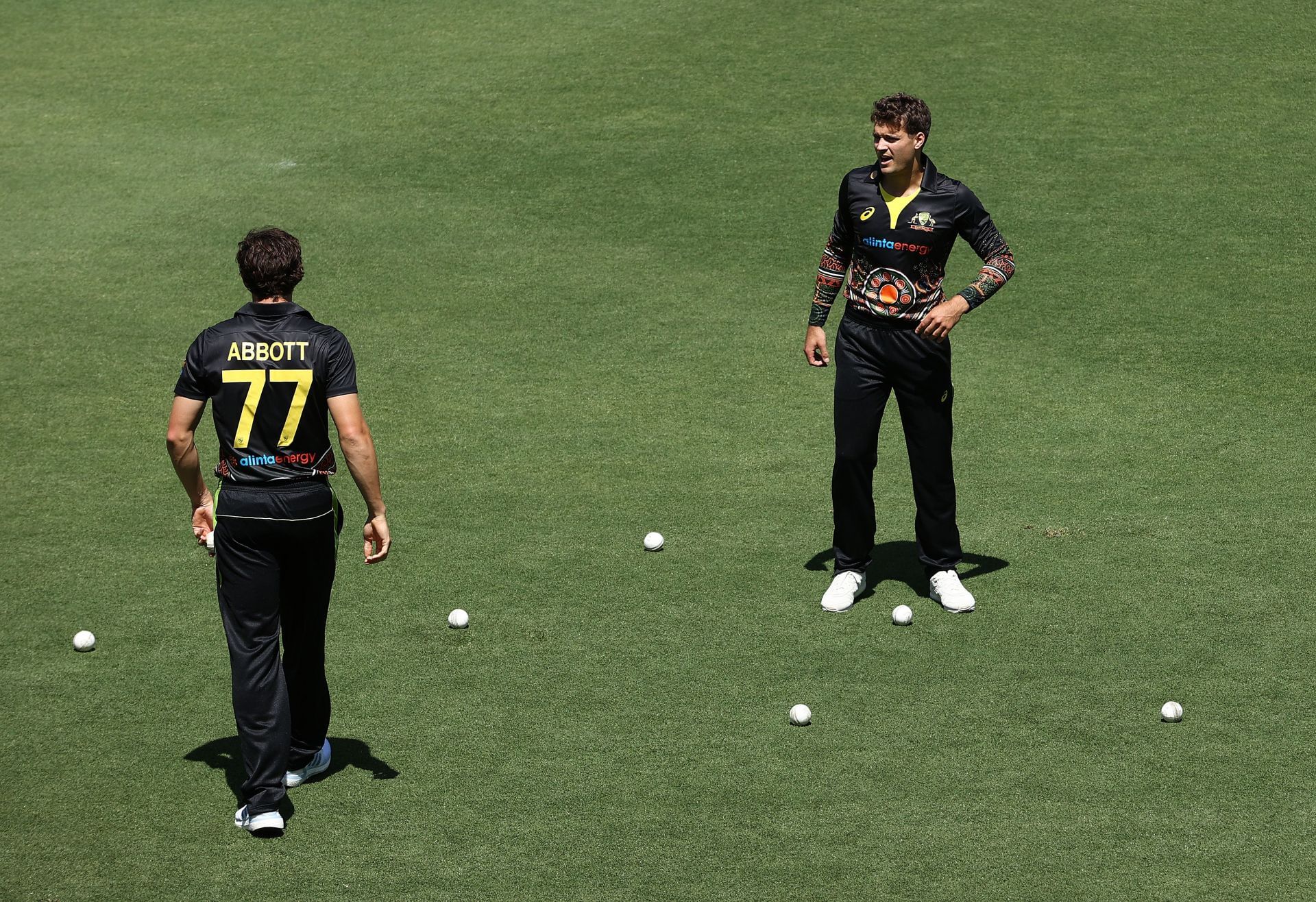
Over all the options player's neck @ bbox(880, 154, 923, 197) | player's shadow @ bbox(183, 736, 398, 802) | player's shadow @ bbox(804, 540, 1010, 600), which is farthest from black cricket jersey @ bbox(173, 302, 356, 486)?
player's shadow @ bbox(804, 540, 1010, 600)

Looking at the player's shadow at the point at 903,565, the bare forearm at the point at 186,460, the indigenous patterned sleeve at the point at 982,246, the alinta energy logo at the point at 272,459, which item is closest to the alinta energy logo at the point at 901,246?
the indigenous patterned sleeve at the point at 982,246

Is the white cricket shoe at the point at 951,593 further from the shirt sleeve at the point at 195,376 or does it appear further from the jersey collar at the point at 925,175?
the shirt sleeve at the point at 195,376

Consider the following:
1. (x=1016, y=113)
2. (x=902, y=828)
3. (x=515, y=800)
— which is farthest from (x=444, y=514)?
(x=1016, y=113)

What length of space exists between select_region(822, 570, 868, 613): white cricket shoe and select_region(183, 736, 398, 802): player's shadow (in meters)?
2.72

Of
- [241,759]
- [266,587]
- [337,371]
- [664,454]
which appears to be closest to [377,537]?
[266,587]

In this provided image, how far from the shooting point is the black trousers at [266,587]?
21.1 ft

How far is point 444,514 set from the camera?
1021 cm

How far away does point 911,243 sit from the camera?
837 cm

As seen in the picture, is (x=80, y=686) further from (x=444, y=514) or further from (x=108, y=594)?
(x=444, y=514)

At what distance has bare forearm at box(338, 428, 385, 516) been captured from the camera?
6434mm

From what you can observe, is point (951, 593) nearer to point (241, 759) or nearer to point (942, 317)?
point (942, 317)

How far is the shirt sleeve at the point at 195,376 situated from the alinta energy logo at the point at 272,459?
30 cm

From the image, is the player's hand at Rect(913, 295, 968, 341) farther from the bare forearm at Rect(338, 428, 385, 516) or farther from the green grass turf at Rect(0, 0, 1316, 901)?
the bare forearm at Rect(338, 428, 385, 516)

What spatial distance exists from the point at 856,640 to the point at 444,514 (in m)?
3.05
